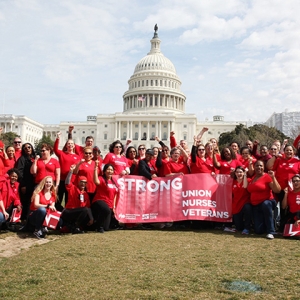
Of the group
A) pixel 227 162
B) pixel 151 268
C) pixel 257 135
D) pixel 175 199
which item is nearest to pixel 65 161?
pixel 175 199

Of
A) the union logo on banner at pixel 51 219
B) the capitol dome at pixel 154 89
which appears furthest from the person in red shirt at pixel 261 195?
the capitol dome at pixel 154 89

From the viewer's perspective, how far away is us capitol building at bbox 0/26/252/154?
295ft

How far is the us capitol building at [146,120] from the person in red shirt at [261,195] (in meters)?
77.8

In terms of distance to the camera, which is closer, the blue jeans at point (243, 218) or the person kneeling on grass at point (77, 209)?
the person kneeling on grass at point (77, 209)

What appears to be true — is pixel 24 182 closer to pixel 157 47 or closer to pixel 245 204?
pixel 245 204

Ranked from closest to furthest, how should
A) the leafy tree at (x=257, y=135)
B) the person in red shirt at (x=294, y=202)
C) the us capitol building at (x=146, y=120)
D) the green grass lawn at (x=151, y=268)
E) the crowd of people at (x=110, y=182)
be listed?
the green grass lawn at (x=151, y=268), the person in red shirt at (x=294, y=202), the crowd of people at (x=110, y=182), the leafy tree at (x=257, y=135), the us capitol building at (x=146, y=120)

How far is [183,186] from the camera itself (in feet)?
31.3

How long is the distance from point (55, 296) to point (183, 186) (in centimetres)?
553

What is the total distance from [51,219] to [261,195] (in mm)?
4809

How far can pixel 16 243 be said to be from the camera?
25.1 feet

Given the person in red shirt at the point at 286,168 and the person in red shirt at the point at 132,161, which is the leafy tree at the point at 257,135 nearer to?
the person in red shirt at the point at 286,168

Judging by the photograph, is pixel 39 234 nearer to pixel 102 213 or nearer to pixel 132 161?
pixel 102 213

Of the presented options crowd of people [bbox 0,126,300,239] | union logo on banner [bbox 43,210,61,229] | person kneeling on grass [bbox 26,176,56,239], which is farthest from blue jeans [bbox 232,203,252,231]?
person kneeling on grass [bbox 26,176,56,239]

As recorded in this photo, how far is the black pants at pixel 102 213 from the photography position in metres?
8.67
